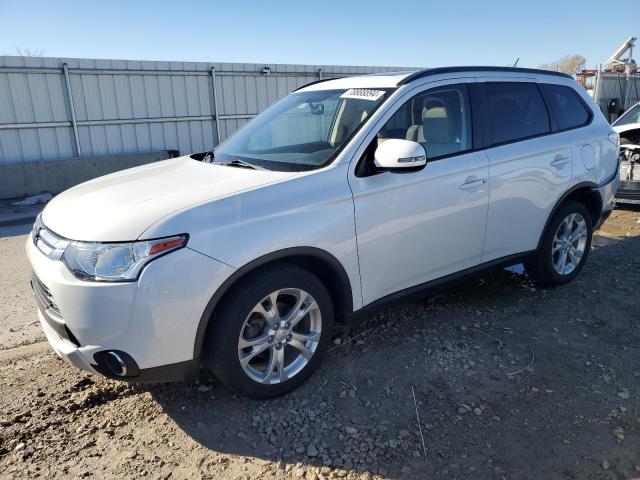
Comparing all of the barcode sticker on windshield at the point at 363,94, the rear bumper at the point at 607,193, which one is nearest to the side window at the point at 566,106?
the rear bumper at the point at 607,193

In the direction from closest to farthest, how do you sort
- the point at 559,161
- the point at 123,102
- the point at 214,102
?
the point at 559,161 < the point at 123,102 < the point at 214,102

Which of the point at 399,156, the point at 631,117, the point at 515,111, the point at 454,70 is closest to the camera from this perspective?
the point at 399,156

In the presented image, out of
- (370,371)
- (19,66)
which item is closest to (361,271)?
(370,371)

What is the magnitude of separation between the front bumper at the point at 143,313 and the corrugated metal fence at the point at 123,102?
9072 mm

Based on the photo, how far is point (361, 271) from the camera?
3211 millimetres

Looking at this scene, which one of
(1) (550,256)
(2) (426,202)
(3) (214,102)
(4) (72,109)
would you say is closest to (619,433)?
(2) (426,202)

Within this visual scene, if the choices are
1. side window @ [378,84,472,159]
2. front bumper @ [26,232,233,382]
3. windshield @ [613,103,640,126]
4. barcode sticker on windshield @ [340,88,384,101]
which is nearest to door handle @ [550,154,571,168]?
side window @ [378,84,472,159]

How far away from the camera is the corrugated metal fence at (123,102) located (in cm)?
1016

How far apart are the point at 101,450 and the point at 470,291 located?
3339 mm

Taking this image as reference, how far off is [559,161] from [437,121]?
1.38m

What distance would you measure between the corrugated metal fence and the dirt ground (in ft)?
24.8

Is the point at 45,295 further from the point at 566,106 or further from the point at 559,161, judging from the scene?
the point at 566,106

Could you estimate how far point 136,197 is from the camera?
2.91 metres

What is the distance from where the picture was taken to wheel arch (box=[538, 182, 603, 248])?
4.46 metres
